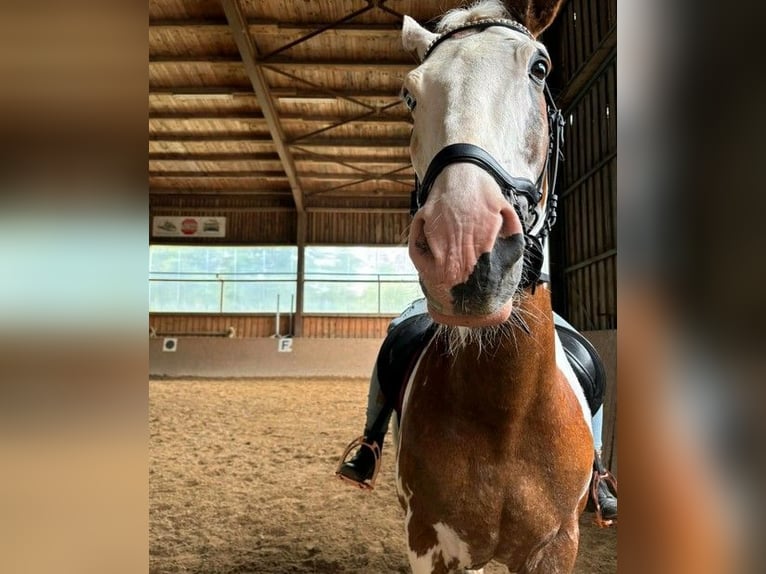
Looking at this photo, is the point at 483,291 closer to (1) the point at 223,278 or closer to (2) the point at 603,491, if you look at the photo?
(2) the point at 603,491

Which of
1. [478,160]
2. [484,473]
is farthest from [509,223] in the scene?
[484,473]

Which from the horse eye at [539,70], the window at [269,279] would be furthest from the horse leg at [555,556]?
the window at [269,279]

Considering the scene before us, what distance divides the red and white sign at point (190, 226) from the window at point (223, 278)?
358 millimetres

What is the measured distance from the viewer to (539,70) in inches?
45.1

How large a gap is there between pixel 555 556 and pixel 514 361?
565mm

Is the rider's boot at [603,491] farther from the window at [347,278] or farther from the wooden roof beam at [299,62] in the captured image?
the window at [347,278]

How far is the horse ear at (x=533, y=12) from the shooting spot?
4.36 ft

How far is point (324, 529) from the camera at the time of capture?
3025 millimetres

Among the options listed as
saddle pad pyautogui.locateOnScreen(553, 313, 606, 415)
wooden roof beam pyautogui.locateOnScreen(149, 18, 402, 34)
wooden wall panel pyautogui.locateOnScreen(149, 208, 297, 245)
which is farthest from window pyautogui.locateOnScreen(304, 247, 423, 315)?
saddle pad pyautogui.locateOnScreen(553, 313, 606, 415)

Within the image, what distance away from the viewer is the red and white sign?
13.3 m
